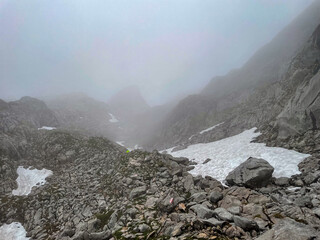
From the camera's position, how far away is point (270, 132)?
28.1 metres

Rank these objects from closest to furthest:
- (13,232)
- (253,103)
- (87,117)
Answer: (13,232) < (253,103) < (87,117)

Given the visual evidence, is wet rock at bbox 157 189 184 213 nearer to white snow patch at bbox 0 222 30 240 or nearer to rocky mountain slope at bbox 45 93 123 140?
white snow patch at bbox 0 222 30 240

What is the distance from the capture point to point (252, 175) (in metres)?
16.3

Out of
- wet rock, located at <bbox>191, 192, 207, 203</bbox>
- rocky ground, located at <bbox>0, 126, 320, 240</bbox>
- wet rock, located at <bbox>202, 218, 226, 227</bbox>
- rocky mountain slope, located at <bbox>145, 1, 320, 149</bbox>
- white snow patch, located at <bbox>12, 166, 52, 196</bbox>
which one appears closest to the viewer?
wet rock, located at <bbox>202, 218, 226, 227</bbox>

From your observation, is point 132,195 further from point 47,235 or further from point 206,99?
point 206,99

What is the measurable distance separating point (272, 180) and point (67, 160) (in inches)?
1323

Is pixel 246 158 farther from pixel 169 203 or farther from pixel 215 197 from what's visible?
pixel 169 203

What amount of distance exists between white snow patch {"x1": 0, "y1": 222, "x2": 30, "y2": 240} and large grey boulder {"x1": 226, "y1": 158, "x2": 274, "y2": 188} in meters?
22.6

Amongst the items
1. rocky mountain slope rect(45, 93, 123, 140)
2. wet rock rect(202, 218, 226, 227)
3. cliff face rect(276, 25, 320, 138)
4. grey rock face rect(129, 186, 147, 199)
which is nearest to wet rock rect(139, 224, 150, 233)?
wet rock rect(202, 218, 226, 227)

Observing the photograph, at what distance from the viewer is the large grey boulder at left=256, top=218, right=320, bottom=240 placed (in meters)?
6.78

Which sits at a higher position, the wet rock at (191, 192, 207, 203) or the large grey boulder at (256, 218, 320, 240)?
the large grey boulder at (256, 218, 320, 240)

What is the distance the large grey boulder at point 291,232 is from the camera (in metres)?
6.78

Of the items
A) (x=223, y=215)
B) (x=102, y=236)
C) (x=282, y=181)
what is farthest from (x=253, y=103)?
(x=102, y=236)

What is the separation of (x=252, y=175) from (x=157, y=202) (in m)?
9.24
